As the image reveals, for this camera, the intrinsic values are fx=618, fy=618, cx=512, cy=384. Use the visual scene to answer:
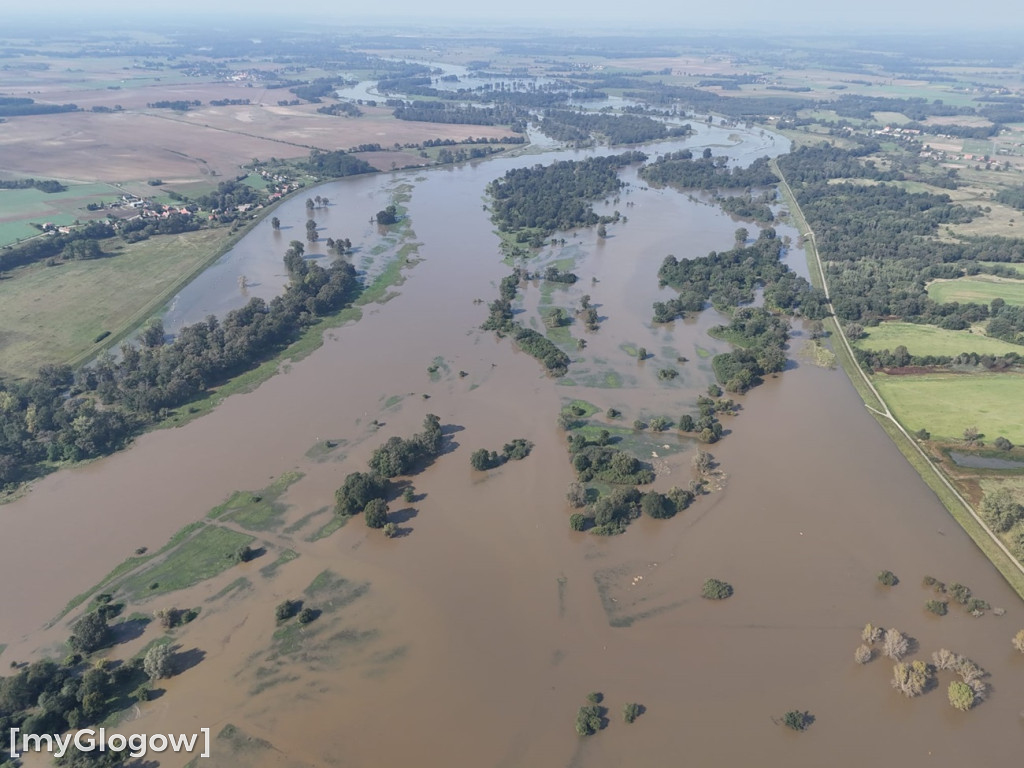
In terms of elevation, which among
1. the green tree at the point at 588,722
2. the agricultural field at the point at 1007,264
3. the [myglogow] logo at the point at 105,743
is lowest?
the [myglogow] logo at the point at 105,743

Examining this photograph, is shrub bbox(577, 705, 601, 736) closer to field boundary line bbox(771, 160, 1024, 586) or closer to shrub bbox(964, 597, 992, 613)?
shrub bbox(964, 597, 992, 613)

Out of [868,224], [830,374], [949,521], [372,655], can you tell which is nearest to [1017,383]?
[830,374]

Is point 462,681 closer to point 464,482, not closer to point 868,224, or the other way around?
point 464,482

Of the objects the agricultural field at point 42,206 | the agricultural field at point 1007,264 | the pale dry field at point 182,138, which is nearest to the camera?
the agricultural field at point 1007,264

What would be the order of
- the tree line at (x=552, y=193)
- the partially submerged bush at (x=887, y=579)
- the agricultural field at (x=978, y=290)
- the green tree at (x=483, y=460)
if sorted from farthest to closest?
the tree line at (x=552, y=193), the agricultural field at (x=978, y=290), the green tree at (x=483, y=460), the partially submerged bush at (x=887, y=579)

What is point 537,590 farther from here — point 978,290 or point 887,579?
point 978,290

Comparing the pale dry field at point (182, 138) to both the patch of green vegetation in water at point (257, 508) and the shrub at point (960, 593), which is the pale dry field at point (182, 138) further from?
the shrub at point (960, 593)

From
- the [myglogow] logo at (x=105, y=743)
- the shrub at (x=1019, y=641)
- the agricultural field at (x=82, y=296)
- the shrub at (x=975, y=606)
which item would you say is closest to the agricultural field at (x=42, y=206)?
the agricultural field at (x=82, y=296)

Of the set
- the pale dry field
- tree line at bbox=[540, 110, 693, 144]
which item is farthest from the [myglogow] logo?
tree line at bbox=[540, 110, 693, 144]
